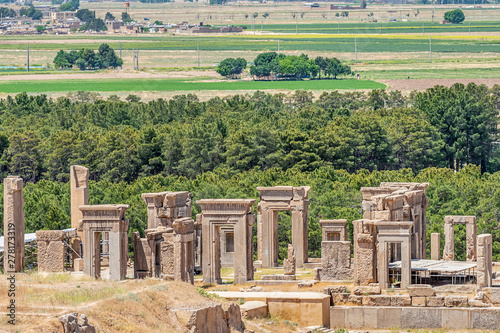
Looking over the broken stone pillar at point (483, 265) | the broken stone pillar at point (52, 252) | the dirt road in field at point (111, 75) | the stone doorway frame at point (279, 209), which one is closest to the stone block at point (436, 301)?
the broken stone pillar at point (483, 265)

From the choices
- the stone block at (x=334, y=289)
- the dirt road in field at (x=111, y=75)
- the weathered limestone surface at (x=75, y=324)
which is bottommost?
the dirt road in field at (x=111, y=75)

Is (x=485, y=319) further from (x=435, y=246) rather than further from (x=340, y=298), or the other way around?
(x=435, y=246)

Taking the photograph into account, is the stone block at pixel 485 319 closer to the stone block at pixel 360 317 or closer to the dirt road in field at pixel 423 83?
the stone block at pixel 360 317

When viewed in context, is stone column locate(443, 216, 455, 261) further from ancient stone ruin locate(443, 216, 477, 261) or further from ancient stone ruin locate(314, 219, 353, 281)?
ancient stone ruin locate(314, 219, 353, 281)

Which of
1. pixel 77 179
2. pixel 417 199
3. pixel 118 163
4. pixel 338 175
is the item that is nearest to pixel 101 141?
pixel 118 163

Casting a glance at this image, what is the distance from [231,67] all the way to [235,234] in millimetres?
140587

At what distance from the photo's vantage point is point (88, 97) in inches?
5325

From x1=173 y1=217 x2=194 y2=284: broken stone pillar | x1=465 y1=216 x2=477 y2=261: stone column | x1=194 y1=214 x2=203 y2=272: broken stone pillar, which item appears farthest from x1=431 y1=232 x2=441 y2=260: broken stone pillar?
x1=173 y1=217 x2=194 y2=284: broken stone pillar

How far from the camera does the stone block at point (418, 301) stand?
42125 millimetres

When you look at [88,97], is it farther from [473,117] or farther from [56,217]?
[56,217]

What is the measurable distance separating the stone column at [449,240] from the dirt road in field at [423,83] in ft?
317

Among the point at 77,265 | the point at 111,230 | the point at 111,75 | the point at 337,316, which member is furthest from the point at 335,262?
the point at 111,75

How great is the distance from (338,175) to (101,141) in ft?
65.7

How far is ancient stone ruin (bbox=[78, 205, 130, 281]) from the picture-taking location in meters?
44.9
